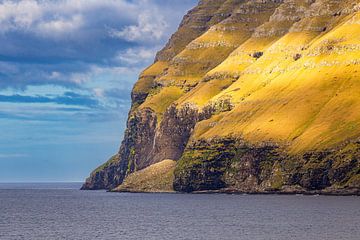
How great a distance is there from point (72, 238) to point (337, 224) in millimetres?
64464

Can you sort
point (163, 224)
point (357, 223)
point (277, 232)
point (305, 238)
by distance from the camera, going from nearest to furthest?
Answer: point (305, 238), point (277, 232), point (357, 223), point (163, 224)

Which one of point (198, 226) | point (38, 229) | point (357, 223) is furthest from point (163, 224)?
point (357, 223)

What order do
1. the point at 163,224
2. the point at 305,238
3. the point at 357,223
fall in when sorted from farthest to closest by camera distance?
the point at 163,224, the point at 357,223, the point at 305,238

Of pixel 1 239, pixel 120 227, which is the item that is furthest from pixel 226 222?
pixel 1 239

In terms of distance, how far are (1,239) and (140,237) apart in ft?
92.8

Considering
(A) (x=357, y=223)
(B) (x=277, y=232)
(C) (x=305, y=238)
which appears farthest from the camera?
(A) (x=357, y=223)

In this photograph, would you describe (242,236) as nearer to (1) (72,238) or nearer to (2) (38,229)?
(1) (72,238)

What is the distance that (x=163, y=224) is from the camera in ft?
642

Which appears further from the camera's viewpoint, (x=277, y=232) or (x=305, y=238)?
(x=277, y=232)

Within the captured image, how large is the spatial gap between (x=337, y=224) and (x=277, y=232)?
23932mm

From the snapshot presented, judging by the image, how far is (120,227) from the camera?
187m

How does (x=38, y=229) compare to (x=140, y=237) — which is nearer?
(x=140, y=237)

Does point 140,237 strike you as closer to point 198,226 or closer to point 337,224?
point 198,226

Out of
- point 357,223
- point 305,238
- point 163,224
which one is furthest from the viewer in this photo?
point 163,224
